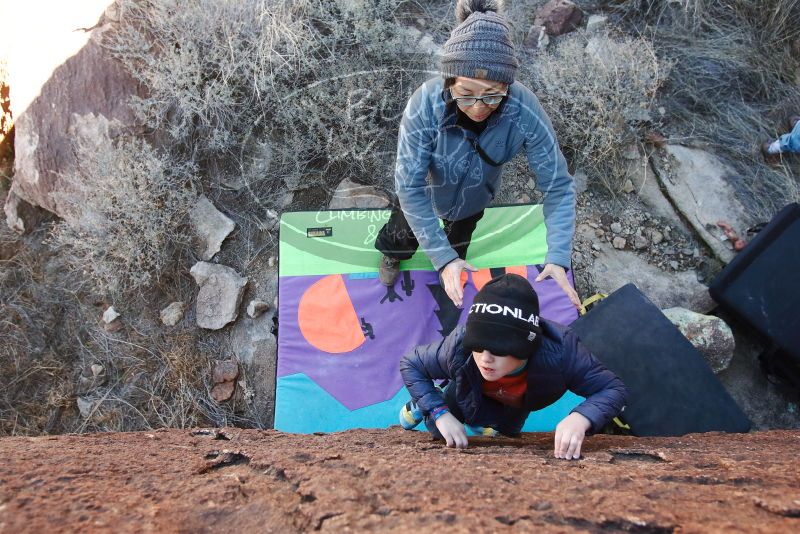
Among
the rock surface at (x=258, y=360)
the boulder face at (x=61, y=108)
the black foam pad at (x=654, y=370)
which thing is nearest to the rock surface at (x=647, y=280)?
the black foam pad at (x=654, y=370)

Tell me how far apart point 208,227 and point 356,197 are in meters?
0.90

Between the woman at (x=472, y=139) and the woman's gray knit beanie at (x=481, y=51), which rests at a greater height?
A: the woman's gray knit beanie at (x=481, y=51)

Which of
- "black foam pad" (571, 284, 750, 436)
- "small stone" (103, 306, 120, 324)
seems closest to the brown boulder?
"black foam pad" (571, 284, 750, 436)

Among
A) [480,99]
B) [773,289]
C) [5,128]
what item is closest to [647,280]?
[773,289]

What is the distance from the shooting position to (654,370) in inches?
97.1

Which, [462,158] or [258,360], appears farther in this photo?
[258,360]

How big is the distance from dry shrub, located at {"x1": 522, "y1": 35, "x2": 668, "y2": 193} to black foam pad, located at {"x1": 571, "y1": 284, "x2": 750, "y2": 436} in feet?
3.62

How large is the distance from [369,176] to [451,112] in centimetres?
153

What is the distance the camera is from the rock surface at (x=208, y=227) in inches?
123

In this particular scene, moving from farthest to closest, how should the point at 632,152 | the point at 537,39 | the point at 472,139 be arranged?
the point at 537,39
the point at 632,152
the point at 472,139

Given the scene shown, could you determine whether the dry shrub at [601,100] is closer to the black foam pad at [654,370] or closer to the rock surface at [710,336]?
the rock surface at [710,336]

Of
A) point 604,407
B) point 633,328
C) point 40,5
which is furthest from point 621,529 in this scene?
point 40,5

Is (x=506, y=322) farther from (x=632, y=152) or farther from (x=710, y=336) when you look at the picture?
(x=632, y=152)

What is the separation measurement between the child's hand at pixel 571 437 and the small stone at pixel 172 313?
88.5 inches
